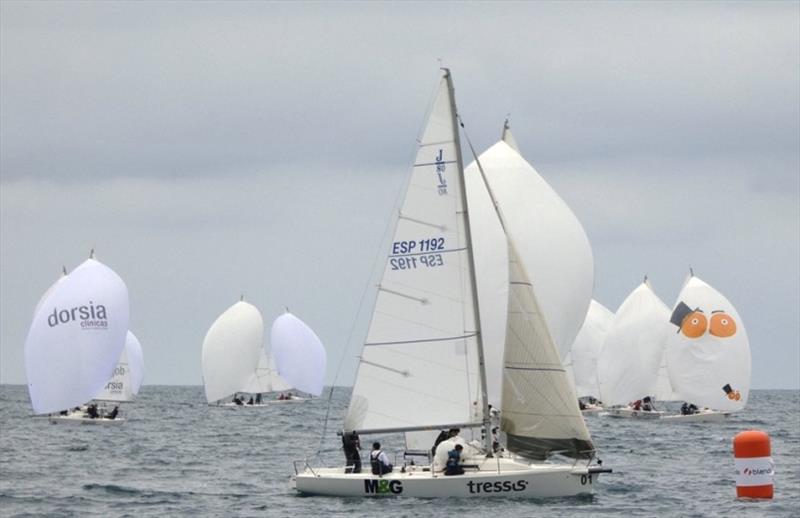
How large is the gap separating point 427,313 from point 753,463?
8.42m

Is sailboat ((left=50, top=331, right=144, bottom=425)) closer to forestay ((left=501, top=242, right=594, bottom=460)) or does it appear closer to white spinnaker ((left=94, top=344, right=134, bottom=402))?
white spinnaker ((left=94, top=344, right=134, bottom=402))

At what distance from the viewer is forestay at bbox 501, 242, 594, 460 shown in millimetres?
35250

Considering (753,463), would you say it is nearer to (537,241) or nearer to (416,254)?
(416,254)

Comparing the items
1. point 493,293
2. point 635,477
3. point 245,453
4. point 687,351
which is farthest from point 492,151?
point 687,351

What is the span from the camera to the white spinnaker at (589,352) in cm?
9694

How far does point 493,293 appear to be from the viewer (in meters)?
39.4

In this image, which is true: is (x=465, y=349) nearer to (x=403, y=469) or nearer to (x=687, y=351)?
(x=403, y=469)

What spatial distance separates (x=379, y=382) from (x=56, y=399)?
29643 millimetres

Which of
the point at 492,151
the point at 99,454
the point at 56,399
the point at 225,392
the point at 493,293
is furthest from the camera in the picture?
the point at 225,392

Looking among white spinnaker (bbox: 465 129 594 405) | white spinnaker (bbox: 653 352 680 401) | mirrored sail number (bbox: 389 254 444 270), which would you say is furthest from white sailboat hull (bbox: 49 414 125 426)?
mirrored sail number (bbox: 389 254 444 270)

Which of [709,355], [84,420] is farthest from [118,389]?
[709,355]

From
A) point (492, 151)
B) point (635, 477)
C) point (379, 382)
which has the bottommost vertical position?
point (635, 477)

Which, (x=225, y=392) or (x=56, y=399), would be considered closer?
(x=56, y=399)

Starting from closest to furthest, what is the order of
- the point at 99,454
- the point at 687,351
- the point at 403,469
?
the point at 403,469 < the point at 99,454 < the point at 687,351
